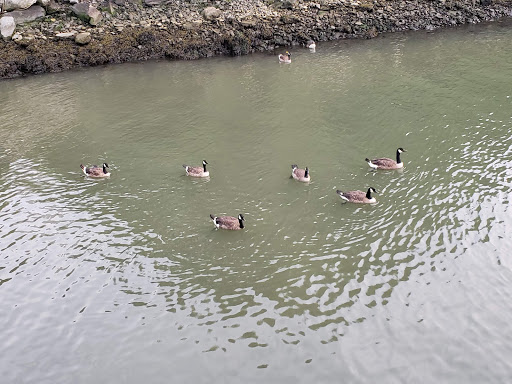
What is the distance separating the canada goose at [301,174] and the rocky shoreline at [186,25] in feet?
68.2

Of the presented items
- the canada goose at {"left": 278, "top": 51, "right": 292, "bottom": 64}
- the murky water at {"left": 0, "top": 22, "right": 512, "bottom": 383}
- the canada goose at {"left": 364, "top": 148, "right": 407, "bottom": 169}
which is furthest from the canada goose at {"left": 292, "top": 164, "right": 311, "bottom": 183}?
the canada goose at {"left": 278, "top": 51, "right": 292, "bottom": 64}

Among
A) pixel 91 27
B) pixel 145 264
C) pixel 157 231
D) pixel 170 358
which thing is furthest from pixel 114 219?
pixel 91 27

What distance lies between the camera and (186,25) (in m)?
37.1

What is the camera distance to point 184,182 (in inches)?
721

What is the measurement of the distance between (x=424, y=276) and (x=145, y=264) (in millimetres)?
7786

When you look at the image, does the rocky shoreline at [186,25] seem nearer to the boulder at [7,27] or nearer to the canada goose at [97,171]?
the boulder at [7,27]

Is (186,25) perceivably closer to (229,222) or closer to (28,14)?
(28,14)

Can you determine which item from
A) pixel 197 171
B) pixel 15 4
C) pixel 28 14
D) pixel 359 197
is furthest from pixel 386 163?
pixel 15 4

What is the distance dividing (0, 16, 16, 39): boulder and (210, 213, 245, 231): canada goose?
1109 inches

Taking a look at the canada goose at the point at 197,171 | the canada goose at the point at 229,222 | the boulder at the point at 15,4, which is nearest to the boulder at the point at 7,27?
the boulder at the point at 15,4

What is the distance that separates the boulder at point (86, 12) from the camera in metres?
35.9

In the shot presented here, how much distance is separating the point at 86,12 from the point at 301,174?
2669 centimetres

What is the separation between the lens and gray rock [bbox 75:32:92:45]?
34906 millimetres

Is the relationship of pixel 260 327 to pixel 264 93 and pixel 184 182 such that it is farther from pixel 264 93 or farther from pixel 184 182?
pixel 264 93
